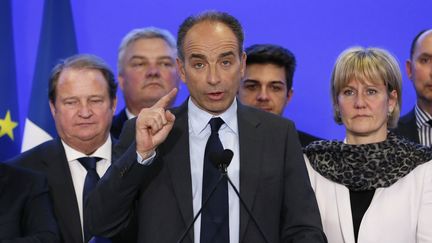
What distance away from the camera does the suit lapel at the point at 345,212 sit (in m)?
2.78

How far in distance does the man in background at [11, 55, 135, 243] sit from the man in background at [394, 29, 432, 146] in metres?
1.45

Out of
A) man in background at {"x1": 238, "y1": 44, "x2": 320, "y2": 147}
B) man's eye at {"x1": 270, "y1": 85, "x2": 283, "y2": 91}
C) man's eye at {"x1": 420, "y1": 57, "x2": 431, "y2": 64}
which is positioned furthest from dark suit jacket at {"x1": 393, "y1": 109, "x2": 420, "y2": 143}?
man's eye at {"x1": 270, "y1": 85, "x2": 283, "y2": 91}

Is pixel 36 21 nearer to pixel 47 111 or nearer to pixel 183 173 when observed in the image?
pixel 47 111

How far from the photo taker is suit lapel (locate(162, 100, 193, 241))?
2455 mm

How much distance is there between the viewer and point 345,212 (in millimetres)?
2809

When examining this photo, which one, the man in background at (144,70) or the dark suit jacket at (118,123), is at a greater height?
the man in background at (144,70)

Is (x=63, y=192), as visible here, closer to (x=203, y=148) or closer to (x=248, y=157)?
(x=203, y=148)

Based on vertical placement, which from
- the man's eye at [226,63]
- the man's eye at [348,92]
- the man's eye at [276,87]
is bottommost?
the man's eye at [348,92]

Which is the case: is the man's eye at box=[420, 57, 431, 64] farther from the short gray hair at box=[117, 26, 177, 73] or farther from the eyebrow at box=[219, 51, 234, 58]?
the eyebrow at box=[219, 51, 234, 58]

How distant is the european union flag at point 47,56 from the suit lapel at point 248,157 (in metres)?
2.13

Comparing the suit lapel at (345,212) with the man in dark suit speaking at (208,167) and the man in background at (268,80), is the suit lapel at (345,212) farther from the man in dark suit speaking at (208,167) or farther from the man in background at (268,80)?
the man in background at (268,80)

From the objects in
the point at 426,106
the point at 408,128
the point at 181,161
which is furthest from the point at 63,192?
the point at 426,106

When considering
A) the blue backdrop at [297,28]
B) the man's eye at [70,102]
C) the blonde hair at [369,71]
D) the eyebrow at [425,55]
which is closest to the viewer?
the blonde hair at [369,71]

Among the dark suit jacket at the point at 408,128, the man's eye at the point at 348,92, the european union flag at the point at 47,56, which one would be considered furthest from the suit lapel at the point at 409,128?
the european union flag at the point at 47,56
